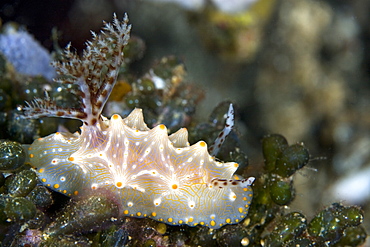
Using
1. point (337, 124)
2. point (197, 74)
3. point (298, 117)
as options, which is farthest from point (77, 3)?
point (337, 124)

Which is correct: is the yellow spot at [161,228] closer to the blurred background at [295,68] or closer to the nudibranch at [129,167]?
the nudibranch at [129,167]

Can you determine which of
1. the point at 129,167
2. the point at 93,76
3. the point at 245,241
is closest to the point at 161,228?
the point at 129,167

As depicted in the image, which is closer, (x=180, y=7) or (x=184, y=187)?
(x=184, y=187)

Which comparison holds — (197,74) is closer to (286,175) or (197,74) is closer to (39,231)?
(286,175)

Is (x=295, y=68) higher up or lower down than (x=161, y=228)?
higher up

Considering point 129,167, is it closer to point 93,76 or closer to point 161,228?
point 161,228

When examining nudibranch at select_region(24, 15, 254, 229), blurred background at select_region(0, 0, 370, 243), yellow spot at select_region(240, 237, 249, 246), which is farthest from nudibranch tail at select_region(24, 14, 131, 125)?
blurred background at select_region(0, 0, 370, 243)

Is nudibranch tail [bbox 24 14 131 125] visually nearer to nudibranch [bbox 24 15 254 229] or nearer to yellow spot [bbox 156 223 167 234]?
nudibranch [bbox 24 15 254 229]
